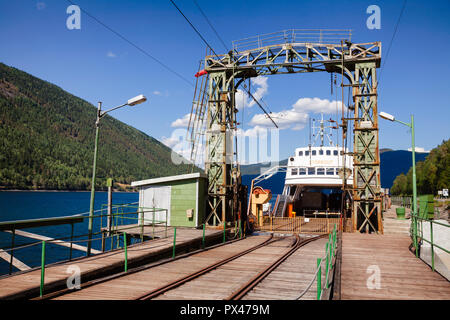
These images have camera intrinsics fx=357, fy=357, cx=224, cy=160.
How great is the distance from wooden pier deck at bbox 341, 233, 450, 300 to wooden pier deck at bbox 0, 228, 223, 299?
6646 millimetres

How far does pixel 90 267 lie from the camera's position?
10398 millimetres

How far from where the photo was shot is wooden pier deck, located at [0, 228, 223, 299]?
8.20 meters

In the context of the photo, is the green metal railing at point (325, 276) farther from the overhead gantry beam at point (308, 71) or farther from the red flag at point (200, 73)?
the red flag at point (200, 73)

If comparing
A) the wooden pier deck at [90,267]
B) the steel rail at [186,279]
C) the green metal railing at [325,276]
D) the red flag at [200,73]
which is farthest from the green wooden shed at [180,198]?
the green metal railing at [325,276]

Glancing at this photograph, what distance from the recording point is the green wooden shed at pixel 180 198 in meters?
21.8

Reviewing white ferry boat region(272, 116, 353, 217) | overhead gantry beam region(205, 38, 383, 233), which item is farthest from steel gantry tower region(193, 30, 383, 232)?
white ferry boat region(272, 116, 353, 217)

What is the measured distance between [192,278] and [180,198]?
462 inches

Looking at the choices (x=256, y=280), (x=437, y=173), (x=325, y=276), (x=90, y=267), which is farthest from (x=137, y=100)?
(x=437, y=173)

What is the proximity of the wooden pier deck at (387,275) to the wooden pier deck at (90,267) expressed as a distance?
21.8 ft

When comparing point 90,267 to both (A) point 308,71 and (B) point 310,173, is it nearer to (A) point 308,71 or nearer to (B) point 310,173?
(A) point 308,71

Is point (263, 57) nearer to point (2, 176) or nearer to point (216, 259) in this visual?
point (216, 259)

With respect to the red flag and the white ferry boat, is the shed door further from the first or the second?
the white ferry boat

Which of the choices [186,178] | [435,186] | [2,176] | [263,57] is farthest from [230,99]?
[2,176]
